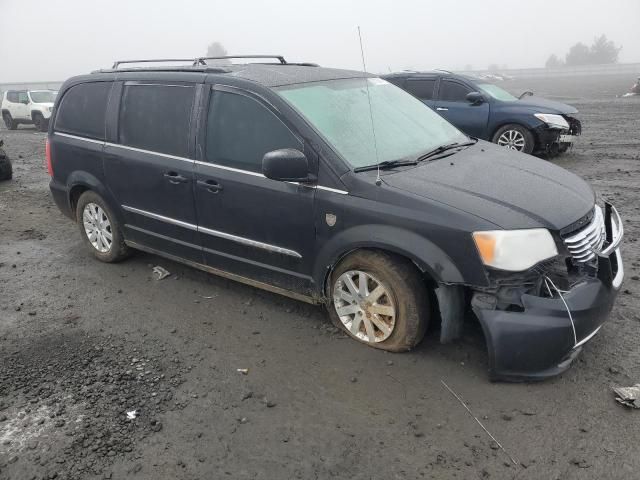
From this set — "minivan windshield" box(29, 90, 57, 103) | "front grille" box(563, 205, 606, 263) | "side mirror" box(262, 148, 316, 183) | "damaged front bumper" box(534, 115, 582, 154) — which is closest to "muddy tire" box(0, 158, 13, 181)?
"side mirror" box(262, 148, 316, 183)

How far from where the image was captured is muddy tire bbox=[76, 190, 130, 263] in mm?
5004

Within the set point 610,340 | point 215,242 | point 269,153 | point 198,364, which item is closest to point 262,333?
point 198,364

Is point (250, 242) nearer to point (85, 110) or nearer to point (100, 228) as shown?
point (100, 228)

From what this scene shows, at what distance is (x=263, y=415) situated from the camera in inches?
117

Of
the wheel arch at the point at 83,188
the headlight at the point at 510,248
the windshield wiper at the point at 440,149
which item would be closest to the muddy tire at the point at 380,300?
the headlight at the point at 510,248

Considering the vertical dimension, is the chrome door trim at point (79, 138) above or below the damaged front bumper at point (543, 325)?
above

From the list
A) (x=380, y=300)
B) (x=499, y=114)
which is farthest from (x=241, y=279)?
(x=499, y=114)

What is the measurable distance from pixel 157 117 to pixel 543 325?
3.25 metres

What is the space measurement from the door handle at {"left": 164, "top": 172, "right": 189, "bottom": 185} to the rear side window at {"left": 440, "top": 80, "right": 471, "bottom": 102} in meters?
7.14

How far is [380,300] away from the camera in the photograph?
343cm

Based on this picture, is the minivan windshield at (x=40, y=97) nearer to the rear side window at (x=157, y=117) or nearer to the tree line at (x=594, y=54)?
the rear side window at (x=157, y=117)

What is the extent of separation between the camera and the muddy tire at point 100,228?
5.00 meters

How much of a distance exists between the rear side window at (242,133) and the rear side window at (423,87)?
276 inches

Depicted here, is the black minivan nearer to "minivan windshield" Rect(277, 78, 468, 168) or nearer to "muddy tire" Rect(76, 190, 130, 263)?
"minivan windshield" Rect(277, 78, 468, 168)
